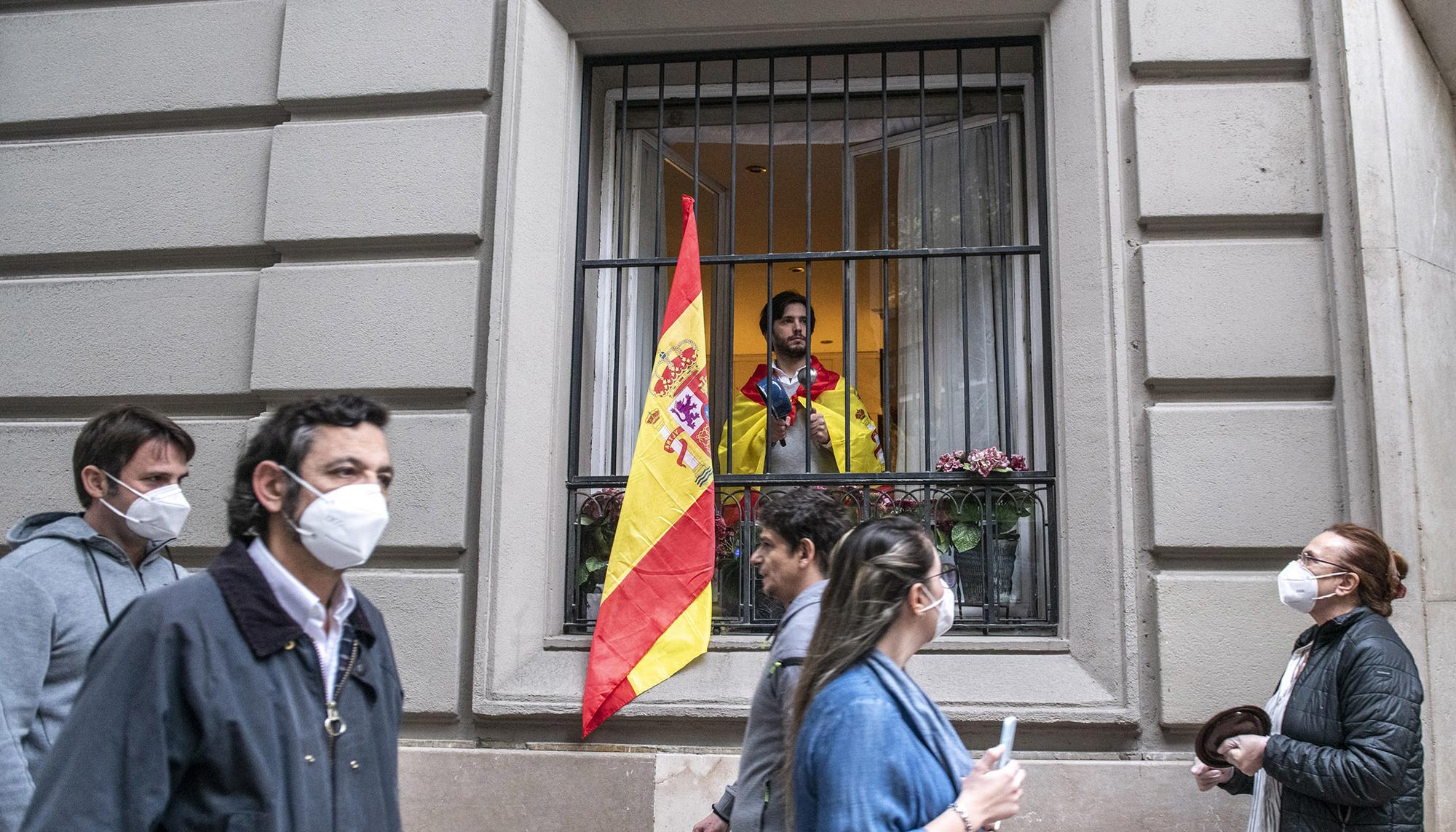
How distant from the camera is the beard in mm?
5754

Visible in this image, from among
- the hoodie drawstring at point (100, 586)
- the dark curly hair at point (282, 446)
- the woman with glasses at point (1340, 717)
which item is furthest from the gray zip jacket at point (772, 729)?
the hoodie drawstring at point (100, 586)

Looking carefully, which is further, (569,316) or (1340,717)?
(569,316)

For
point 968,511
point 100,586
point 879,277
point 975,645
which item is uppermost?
point 879,277

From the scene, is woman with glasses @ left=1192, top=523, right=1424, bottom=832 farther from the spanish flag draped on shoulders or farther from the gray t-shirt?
the gray t-shirt

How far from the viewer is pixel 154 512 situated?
3.36 metres

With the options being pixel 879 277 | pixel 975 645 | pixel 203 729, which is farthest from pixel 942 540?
pixel 203 729

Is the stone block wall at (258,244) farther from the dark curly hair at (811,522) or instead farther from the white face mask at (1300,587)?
the white face mask at (1300,587)

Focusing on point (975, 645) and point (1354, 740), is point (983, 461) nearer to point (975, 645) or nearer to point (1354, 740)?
point (975, 645)

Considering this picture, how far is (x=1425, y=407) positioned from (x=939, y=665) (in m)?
2.20

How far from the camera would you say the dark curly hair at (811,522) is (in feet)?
11.2

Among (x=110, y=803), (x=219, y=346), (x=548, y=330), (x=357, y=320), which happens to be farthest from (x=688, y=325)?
(x=110, y=803)

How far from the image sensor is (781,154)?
275 inches

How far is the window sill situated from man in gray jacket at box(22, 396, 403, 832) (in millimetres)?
2592

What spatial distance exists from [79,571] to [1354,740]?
3605 mm
